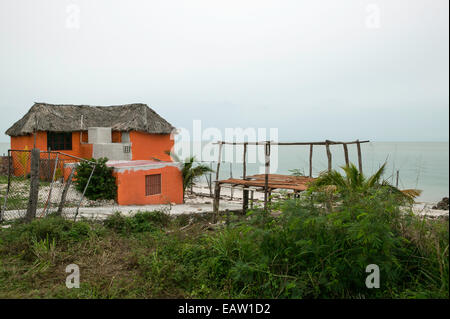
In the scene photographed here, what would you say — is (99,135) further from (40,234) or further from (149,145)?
(40,234)

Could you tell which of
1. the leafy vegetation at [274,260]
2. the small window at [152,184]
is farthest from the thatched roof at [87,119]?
the leafy vegetation at [274,260]

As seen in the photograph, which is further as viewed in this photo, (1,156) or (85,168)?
(1,156)

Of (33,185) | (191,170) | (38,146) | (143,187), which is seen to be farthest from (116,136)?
(33,185)

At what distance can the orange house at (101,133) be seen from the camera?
1744 cm

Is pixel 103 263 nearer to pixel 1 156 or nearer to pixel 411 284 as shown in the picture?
pixel 411 284

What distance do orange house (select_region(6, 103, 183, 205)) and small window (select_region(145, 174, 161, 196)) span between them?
2.39ft

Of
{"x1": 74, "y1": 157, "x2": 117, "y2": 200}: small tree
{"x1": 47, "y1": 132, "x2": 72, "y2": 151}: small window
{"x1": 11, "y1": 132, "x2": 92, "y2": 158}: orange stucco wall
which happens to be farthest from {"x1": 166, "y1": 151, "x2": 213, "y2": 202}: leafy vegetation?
{"x1": 47, "y1": 132, "x2": 72, "y2": 151}: small window

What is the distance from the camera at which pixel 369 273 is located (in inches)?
138

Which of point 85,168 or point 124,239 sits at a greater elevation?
point 85,168

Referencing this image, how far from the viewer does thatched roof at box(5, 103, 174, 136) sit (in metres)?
17.7

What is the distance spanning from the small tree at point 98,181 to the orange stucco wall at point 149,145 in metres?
6.16
